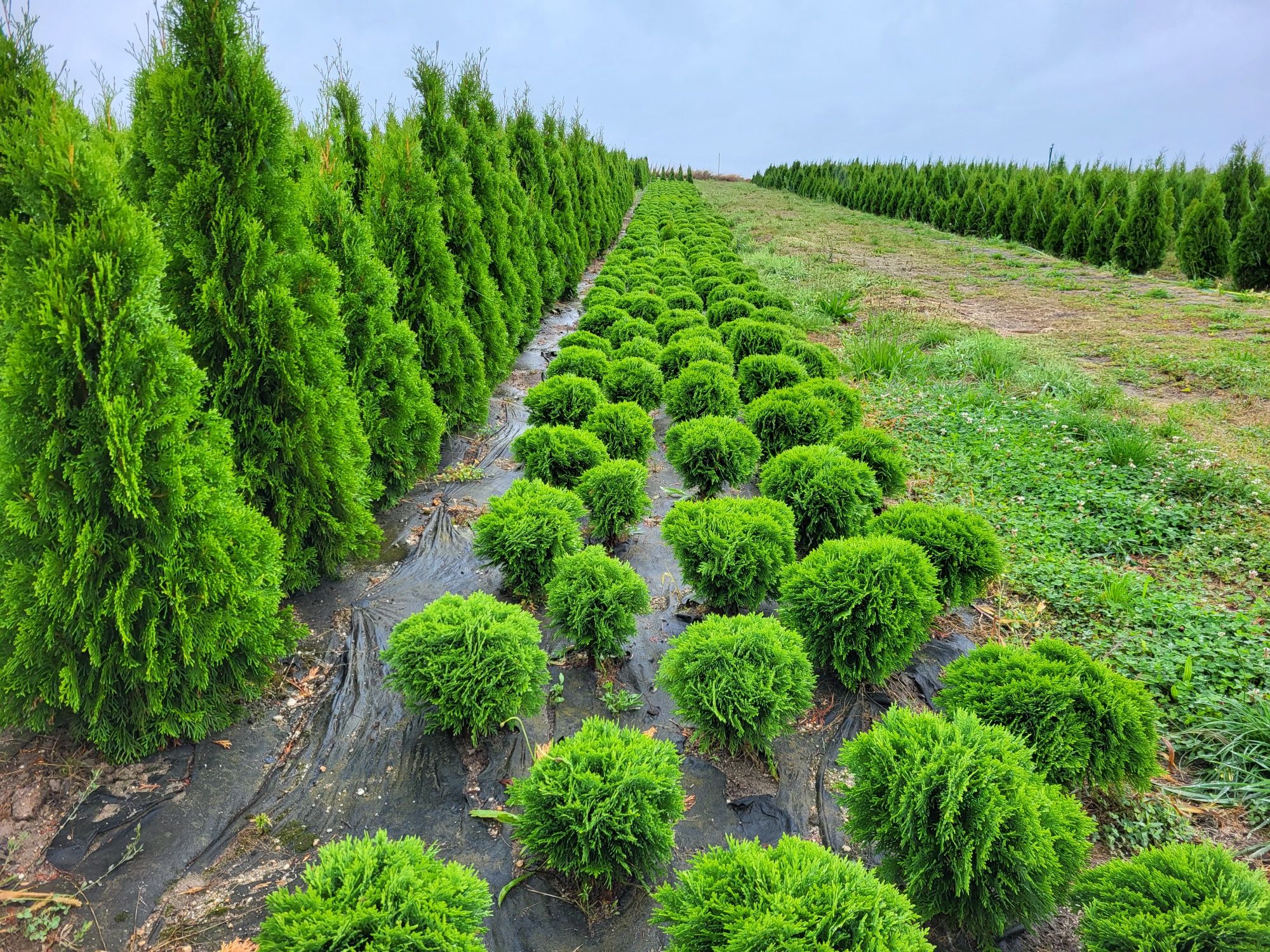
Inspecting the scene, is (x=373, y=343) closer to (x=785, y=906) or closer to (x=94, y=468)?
(x=94, y=468)

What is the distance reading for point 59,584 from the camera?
103 inches

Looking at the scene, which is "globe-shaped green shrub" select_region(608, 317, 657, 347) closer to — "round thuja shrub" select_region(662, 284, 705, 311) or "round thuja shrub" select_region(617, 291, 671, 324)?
"round thuja shrub" select_region(617, 291, 671, 324)

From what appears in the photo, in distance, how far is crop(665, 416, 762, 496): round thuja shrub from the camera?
17.5 ft

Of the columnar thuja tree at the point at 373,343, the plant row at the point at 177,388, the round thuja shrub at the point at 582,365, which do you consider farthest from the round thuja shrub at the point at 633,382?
the plant row at the point at 177,388

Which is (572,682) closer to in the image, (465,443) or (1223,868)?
(1223,868)

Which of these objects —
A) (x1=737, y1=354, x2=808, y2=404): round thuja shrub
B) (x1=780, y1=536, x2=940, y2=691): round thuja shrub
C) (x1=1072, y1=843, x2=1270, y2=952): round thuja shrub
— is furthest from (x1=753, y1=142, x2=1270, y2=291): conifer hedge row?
(x1=1072, y1=843, x2=1270, y2=952): round thuja shrub

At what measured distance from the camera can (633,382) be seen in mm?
7203

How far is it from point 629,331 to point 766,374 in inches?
99.2

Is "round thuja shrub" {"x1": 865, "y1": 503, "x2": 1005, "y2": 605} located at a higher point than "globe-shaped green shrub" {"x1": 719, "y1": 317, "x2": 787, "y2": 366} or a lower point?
lower

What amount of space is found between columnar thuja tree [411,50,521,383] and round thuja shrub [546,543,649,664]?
4480 mm

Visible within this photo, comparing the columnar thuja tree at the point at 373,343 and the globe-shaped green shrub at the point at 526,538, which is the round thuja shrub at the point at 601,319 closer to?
the columnar thuja tree at the point at 373,343

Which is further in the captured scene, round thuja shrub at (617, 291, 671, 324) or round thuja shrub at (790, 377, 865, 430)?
round thuja shrub at (617, 291, 671, 324)

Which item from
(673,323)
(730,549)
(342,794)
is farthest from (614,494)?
(673,323)

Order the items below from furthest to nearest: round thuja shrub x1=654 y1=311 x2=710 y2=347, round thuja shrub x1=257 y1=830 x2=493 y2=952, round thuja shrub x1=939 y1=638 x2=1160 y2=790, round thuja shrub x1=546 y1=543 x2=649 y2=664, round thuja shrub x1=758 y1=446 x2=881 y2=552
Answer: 1. round thuja shrub x1=654 y1=311 x2=710 y2=347
2. round thuja shrub x1=758 y1=446 x2=881 y2=552
3. round thuja shrub x1=546 y1=543 x2=649 y2=664
4. round thuja shrub x1=939 y1=638 x2=1160 y2=790
5. round thuja shrub x1=257 y1=830 x2=493 y2=952
